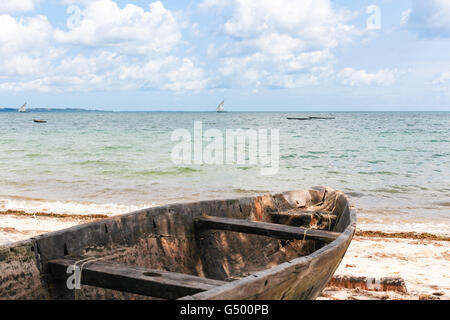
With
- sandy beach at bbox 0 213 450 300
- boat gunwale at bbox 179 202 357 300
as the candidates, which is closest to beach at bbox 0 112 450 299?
sandy beach at bbox 0 213 450 300

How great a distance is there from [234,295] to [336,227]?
11.4ft

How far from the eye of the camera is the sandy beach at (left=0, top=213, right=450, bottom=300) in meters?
5.08

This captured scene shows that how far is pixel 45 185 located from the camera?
14.2m

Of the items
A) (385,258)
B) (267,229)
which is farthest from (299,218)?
(385,258)

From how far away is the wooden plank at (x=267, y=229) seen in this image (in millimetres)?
4336

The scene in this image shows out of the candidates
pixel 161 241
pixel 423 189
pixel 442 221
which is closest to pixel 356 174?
pixel 423 189

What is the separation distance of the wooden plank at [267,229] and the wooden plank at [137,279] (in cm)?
165

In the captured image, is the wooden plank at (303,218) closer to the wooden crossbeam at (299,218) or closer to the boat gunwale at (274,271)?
the wooden crossbeam at (299,218)

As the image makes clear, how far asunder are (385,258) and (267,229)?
3.32m

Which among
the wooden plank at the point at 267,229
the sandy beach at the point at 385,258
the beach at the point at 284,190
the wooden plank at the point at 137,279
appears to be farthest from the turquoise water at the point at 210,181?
the wooden plank at the point at 137,279

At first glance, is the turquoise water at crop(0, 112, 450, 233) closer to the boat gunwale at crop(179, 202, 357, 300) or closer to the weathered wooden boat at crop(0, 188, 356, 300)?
the weathered wooden boat at crop(0, 188, 356, 300)

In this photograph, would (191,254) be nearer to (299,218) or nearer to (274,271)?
(299,218)

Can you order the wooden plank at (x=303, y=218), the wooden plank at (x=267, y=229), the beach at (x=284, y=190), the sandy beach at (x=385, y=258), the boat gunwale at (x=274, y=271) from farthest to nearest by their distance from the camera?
the beach at (x=284, y=190) → the wooden plank at (x=303, y=218) → the sandy beach at (x=385, y=258) → the wooden plank at (x=267, y=229) → the boat gunwale at (x=274, y=271)
